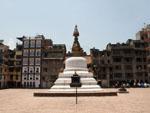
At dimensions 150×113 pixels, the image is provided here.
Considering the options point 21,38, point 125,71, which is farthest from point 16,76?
point 125,71

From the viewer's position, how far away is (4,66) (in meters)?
96.4

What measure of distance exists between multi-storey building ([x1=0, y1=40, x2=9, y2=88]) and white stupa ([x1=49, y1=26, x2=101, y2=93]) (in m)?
48.4

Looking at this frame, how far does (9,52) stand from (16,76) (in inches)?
389

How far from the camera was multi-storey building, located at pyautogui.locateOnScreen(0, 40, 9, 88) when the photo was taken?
9331 cm

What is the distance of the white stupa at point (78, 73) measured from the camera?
4081 cm

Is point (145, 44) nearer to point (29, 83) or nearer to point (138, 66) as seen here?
point (138, 66)

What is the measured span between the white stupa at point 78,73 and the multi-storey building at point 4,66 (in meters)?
48.4

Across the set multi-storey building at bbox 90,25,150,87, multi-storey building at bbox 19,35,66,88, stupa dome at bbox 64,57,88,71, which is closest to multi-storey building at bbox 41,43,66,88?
multi-storey building at bbox 19,35,66,88

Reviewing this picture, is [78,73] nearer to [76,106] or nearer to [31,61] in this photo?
[76,106]

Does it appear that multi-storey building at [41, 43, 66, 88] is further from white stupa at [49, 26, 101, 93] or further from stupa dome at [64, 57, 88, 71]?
stupa dome at [64, 57, 88, 71]

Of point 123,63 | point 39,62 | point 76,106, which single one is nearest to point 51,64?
point 39,62

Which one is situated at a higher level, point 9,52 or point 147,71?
point 9,52

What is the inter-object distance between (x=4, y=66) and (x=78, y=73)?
5762 cm

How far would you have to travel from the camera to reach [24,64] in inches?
3890
